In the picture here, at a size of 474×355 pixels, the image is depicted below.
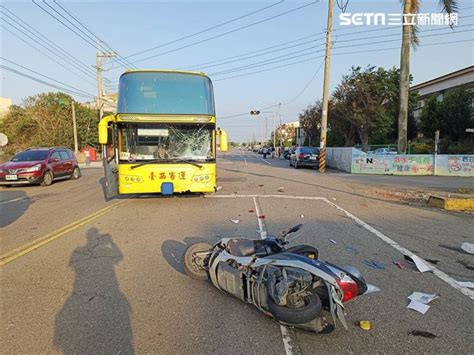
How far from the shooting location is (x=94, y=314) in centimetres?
368

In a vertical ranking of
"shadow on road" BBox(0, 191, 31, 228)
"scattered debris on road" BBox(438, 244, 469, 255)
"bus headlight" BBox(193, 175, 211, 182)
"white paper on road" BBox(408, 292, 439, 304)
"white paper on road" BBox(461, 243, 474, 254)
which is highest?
"bus headlight" BBox(193, 175, 211, 182)

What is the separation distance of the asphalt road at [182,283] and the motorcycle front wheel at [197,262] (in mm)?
128

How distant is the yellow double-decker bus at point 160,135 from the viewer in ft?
32.1

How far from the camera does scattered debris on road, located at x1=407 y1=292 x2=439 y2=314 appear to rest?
3826 mm

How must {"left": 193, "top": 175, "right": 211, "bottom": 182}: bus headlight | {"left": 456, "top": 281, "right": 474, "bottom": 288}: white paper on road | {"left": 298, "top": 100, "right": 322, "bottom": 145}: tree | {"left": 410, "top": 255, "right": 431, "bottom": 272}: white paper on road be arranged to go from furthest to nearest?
{"left": 298, "top": 100, "right": 322, "bottom": 145}: tree, {"left": 193, "top": 175, "right": 211, "bottom": 182}: bus headlight, {"left": 410, "top": 255, "right": 431, "bottom": 272}: white paper on road, {"left": 456, "top": 281, "right": 474, "bottom": 288}: white paper on road

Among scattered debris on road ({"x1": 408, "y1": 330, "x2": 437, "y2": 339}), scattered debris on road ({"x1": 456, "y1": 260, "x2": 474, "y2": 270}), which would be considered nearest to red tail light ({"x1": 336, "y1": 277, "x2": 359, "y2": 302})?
scattered debris on road ({"x1": 408, "y1": 330, "x2": 437, "y2": 339})

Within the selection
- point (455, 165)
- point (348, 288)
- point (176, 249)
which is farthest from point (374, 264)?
point (455, 165)

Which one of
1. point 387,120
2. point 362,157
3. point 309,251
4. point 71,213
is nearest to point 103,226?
point 71,213

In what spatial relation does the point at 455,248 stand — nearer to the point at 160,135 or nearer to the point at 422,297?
the point at 422,297

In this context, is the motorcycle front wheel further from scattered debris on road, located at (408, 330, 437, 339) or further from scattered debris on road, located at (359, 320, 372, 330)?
scattered debris on road, located at (408, 330, 437, 339)

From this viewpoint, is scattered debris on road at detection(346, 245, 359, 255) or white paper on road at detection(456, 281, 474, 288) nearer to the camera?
white paper on road at detection(456, 281, 474, 288)

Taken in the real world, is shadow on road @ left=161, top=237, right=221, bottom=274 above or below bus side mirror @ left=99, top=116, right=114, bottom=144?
below

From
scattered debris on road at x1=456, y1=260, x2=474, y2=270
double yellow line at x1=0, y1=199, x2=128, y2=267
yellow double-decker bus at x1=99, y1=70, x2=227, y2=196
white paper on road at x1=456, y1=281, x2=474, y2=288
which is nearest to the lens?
white paper on road at x1=456, y1=281, x2=474, y2=288

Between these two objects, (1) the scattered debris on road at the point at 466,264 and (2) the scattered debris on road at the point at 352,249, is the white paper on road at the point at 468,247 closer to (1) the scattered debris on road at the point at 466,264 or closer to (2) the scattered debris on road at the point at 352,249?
(1) the scattered debris on road at the point at 466,264
